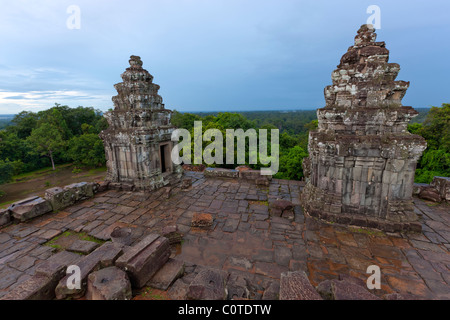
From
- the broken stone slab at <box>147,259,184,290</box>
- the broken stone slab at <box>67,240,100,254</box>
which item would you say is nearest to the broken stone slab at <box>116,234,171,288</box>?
the broken stone slab at <box>147,259,184,290</box>

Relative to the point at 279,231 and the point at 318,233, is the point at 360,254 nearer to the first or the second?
the point at 318,233

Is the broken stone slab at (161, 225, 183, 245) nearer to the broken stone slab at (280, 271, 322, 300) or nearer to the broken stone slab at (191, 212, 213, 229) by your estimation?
the broken stone slab at (191, 212, 213, 229)

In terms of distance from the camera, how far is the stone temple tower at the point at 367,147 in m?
5.12

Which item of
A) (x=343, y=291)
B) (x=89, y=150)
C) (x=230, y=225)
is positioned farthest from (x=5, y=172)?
(x=343, y=291)

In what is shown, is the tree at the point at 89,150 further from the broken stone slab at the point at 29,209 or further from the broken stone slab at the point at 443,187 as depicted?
the broken stone slab at the point at 443,187

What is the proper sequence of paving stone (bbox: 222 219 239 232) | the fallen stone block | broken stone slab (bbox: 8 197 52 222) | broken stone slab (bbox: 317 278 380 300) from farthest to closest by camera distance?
1. the fallen stone block
2. broken stone slab (bbox: 8 197 52 222)
3. paving stone (bbox: 222 219 239 232)
4. broken stone slab (bbox: 317 278 380 300)

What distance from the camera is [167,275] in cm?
346

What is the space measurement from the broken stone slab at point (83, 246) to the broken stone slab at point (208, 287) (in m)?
2.88

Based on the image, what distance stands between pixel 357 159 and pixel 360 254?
2.29 meters

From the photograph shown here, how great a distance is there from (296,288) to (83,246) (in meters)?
4.45

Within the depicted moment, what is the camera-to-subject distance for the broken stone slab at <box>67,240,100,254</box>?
4.46m

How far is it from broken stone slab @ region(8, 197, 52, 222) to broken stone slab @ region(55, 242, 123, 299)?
383 centimetres

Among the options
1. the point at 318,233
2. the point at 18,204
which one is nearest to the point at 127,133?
the point at 18,204
